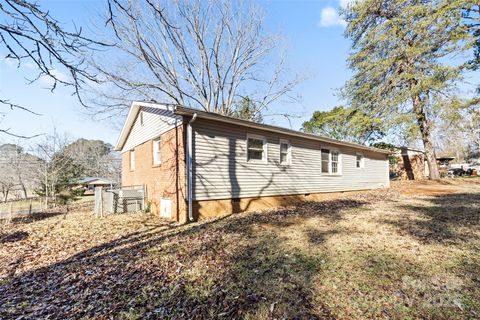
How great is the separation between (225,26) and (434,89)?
14985 mm

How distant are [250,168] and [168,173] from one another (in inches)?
114

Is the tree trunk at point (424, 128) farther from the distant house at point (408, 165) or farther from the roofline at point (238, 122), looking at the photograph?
the roofline at point (238, 122)

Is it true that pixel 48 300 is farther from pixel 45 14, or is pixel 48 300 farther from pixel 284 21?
pixel 284 21

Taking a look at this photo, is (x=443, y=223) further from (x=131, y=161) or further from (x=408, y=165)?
(x=408, y=165)

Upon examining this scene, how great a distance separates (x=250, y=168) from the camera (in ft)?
30.2

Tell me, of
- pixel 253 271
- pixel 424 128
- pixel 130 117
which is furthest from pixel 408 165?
pixel 253 271

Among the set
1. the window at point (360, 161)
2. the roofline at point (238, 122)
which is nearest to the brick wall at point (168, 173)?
the roofline at point (238, 122)

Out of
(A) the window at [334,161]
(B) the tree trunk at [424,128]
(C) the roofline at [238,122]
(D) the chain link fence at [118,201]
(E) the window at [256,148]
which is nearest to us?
(C) the roofline at [238,122]

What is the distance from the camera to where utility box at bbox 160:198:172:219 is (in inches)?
323

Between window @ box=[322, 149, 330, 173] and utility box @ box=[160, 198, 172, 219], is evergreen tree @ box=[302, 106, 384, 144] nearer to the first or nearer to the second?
window @ box=[322, 149, 330, 173]

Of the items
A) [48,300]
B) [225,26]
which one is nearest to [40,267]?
[48,300]

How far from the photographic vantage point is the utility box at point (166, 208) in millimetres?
8211

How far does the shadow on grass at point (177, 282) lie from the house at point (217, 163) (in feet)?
8.00

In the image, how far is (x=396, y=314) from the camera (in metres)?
2.70
